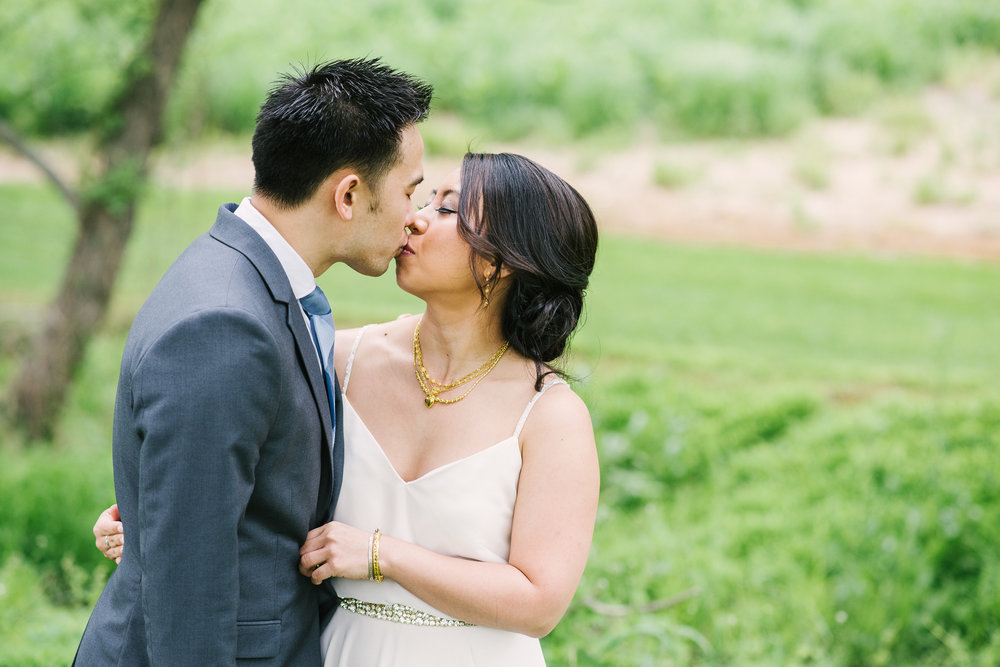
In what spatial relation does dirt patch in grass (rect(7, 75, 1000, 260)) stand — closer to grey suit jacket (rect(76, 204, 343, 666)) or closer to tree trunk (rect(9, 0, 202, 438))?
tree trunk (rect(9, 0, 202, 438))

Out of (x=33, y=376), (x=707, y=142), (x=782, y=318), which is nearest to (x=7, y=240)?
(x=33, y=376)

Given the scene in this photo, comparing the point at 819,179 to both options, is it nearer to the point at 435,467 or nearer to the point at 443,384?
the point at 443,384

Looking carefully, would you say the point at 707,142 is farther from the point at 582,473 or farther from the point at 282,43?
the point at 582,473

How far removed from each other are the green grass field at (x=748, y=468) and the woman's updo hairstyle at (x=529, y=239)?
2.62ft

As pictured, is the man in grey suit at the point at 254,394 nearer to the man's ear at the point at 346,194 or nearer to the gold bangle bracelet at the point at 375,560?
the man's ear at the point at 346,194

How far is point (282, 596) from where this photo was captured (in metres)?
2.09

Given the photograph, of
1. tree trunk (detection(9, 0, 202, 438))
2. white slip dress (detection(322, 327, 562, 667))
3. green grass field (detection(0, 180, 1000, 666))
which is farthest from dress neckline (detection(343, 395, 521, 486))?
tree trunk (detection(9, 0, 202, 438))

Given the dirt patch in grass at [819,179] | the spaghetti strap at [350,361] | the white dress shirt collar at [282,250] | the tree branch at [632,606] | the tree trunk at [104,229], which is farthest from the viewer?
the dirt patch in grass at [819,179]

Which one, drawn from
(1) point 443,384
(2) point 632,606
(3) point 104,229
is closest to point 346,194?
(1) point 443,384

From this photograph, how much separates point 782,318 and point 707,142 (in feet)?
24.3

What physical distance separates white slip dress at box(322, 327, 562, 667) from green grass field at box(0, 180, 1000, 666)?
107cm

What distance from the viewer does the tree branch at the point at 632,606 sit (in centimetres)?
434

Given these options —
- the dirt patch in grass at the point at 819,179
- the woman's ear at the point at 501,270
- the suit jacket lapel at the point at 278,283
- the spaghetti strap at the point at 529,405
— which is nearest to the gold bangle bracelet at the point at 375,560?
the suit jacket lapel at the point at 278,283

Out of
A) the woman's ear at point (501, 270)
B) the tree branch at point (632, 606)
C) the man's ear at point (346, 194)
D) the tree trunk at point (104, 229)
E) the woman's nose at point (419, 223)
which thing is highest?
the man's ear at point (346, 194)
